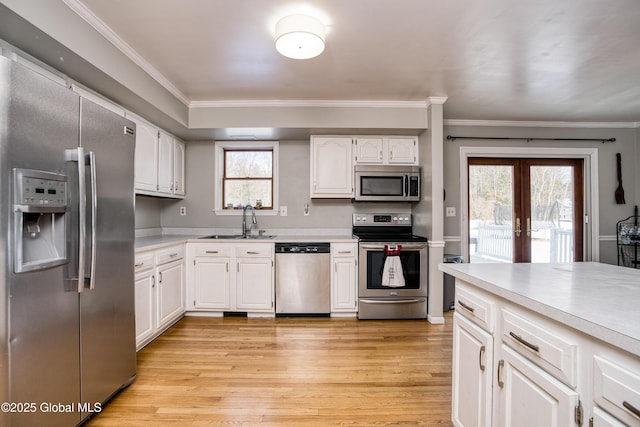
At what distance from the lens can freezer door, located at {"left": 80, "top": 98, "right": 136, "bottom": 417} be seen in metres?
1.51

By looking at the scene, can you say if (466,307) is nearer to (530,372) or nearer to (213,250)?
(530,372)

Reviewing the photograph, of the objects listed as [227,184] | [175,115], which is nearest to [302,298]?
[227,184]

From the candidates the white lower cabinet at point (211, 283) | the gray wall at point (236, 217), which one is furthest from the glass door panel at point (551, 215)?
the white lower cabinet at point (211, 283)

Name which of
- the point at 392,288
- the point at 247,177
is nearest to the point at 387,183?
the point at 392,288

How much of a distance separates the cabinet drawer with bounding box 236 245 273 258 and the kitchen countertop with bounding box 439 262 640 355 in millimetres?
2043

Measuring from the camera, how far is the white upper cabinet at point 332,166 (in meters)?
3.59

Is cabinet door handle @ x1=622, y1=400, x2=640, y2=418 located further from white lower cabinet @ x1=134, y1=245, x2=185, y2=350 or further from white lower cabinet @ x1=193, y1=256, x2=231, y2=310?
white lower cabinet @ x1=193, y1=256, x2=231, y2=310

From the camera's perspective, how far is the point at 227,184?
3.94 meters

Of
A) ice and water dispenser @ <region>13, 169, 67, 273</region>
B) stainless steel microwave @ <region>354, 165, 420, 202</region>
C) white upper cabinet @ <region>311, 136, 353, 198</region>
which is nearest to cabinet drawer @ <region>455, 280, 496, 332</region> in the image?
ice and water dispenser @ <region>13, 169, 67, 273</region>

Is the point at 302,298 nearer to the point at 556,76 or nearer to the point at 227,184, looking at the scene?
the point at 227,184

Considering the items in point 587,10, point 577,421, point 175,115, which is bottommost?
point 577,421

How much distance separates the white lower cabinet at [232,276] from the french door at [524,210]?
2.81 metres

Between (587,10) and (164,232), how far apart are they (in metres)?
4.52

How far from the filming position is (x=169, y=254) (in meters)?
2.87
